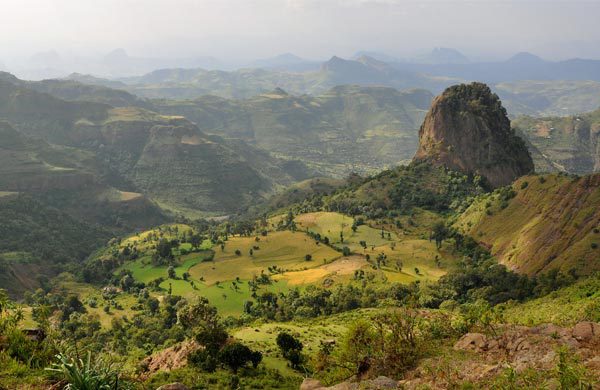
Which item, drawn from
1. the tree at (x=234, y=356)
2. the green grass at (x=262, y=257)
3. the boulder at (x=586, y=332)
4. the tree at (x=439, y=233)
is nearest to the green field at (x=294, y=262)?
the green grass at (x=262, y=257)

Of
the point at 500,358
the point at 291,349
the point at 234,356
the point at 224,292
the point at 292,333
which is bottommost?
the point at 224,292

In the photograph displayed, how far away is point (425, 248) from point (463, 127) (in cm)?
7803

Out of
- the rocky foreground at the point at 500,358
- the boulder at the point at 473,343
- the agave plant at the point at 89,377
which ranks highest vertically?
the agave plant at the point at 89,377

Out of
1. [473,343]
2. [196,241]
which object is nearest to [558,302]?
[473,343]

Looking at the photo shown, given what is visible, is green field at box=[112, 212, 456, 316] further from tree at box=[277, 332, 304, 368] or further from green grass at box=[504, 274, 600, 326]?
tree at box=[277, 332, 304, 368]

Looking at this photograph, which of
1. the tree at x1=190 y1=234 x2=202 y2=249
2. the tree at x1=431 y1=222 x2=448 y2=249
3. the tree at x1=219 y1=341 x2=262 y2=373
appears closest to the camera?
the tree at x1=219 y1=341 x2=262 y2=373

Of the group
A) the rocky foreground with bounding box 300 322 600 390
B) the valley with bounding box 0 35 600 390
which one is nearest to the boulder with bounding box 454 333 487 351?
the rocky foreground with bounding box 300 322 600 390

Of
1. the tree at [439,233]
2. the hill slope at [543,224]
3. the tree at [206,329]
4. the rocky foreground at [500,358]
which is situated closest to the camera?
the rocky foreground at [500,358]

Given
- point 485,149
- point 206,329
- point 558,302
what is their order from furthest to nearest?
1. point 485,149
2. point 558,302
3. point 206,329

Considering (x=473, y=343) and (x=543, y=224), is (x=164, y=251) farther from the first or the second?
(x=473, y=343)

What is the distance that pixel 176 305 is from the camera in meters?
114

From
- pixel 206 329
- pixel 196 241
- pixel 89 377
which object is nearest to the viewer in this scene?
pixel 89 377

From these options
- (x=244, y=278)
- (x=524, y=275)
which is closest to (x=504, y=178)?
(x=524, y=275)

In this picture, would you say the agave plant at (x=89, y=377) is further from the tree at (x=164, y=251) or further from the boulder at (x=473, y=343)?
the tree at (x=164, y=251)
